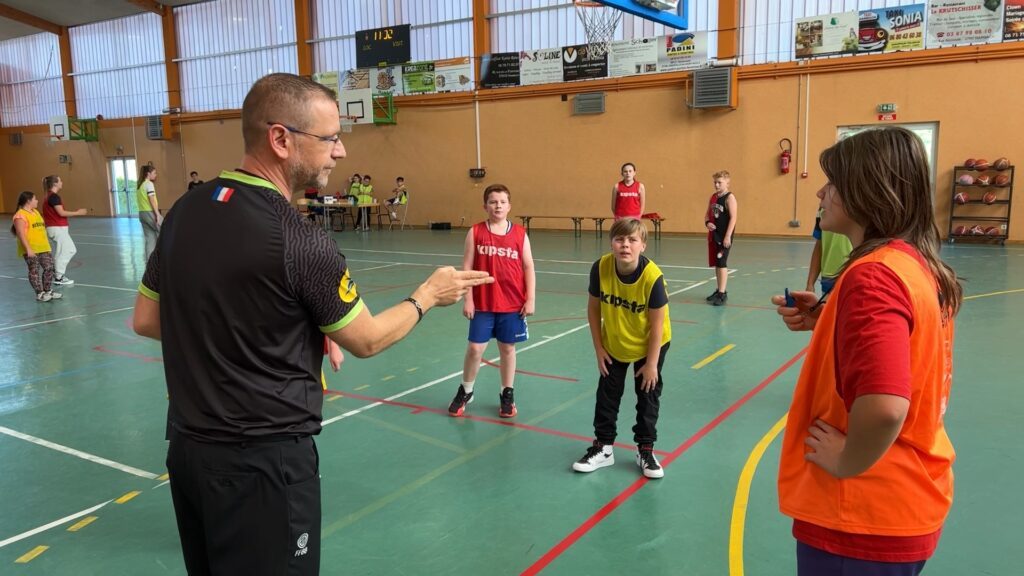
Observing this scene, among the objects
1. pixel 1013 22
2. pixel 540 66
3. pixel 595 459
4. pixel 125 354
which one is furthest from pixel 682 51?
pixel 595 459

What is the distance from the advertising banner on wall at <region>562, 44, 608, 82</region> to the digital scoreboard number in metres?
5.65

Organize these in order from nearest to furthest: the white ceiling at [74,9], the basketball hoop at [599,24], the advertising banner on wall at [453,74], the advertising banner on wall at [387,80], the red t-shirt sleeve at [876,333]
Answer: the red t-shirt sleeve at [876,333]
the basketball hoop at [599,24]
the advertising banner on wall at [453,74]
the advertising banner on wall at [387,80]
the white ceiling at [74,9]

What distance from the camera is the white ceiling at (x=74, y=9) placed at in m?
28.9

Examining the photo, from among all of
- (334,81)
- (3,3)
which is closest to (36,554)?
(334,81)

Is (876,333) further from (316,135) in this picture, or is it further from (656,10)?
(656,10)

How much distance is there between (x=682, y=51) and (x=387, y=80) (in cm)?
1019

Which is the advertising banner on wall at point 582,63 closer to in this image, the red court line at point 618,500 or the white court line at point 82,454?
the red court line at point 618,500

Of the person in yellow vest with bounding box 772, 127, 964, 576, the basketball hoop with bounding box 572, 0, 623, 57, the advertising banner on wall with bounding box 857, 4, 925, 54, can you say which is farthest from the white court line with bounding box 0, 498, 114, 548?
the basketball hoop with bounding box 572, 0, 623, 57

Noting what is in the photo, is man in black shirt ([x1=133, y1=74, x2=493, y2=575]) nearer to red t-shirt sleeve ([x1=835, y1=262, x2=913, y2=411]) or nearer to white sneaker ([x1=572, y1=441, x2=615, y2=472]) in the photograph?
red t-shirt sleeve ([x1=835, y1=262, x2=913, y2=411])

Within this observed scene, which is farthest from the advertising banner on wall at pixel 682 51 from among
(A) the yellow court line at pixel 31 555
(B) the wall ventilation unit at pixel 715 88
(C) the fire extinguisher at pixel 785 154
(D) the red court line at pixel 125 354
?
(A) the yellow court line at pixel 31 555

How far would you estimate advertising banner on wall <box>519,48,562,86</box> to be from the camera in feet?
68.6

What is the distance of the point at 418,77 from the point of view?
76.8 ft

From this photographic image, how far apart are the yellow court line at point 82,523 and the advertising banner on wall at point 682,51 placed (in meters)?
18.1

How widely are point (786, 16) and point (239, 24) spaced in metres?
20.0
